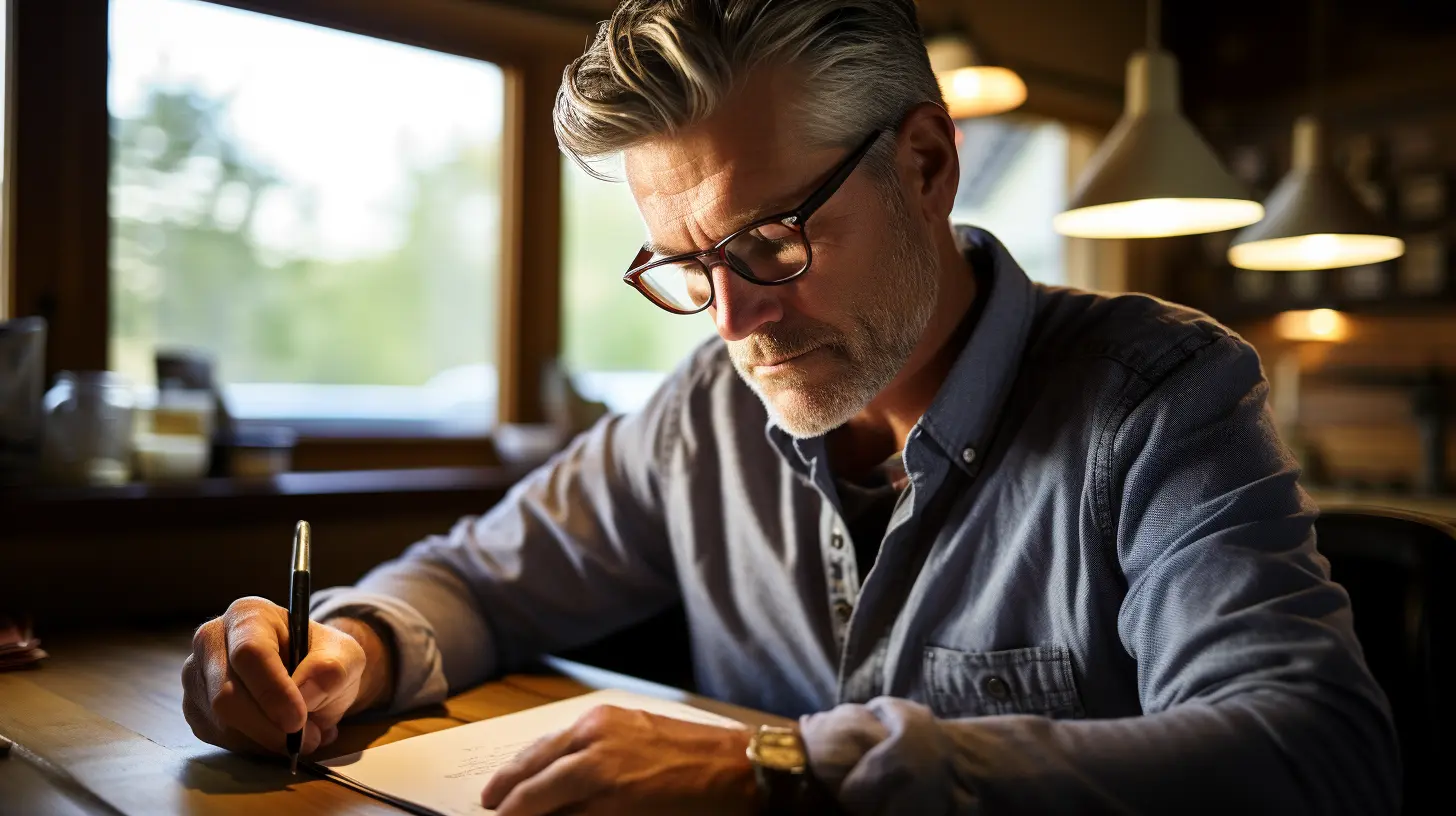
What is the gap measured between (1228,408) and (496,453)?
2.00m

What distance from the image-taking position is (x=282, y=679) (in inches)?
38.1

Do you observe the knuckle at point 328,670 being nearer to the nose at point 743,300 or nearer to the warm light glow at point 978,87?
the nose at point 743,300

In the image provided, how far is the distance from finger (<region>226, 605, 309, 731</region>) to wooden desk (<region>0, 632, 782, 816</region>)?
5 cm

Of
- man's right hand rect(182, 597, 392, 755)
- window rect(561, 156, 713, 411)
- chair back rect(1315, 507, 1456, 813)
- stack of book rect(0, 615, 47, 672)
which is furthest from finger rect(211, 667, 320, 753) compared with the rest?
window rect(561, 156, 713, 411)

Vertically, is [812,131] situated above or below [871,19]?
below

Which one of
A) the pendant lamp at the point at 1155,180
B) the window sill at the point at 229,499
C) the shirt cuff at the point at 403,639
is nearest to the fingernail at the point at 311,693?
the shirt cuff at the point at 403,639

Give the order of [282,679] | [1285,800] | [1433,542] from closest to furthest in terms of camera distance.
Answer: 1. [1285,800]
2. [282,679]
3. [1433,542]

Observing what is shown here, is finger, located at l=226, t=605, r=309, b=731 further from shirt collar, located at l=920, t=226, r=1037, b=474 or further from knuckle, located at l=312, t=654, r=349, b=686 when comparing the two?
shirt collar, located at l=920, t=226, r=1037, b=474

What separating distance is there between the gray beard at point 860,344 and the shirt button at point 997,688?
0.31 metres

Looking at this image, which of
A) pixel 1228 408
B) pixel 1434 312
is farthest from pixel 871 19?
pixel 1434 312

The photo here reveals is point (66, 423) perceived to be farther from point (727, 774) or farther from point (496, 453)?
point (727, 774)

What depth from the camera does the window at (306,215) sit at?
2.24 metres

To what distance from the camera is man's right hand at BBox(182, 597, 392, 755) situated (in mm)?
968

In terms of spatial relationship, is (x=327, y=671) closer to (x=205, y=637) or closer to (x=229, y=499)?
(x=205, y=637)
